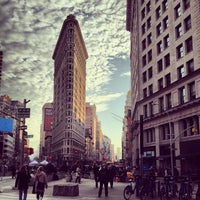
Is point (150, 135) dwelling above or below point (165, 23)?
below

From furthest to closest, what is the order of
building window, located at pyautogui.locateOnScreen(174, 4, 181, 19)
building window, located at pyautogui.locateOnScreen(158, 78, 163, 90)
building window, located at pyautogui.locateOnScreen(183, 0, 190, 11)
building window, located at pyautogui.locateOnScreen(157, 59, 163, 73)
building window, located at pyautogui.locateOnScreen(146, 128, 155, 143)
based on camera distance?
building window, located at pyautogui.locateOnScreen(146, 128, 155, 143)
building window, located at pyautogui.locateOnScreen(157, 59, 163, 73)
building window, located at pyautogui.locateOnScreen(158, 78, 163, 90)
building window, located at pyautogui.locateOnScreen(174, 4, 181, 19)
building window, located at pyautogui.locateOnScreen(183, 0, 190, 11)

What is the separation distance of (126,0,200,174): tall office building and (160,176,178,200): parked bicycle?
519 inches

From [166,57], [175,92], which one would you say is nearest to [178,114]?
[175,92]

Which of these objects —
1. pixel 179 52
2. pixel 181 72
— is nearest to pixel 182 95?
pixel 181 72

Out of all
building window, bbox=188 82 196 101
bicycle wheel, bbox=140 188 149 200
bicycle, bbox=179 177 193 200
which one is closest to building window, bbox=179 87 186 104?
building window, bbox=188 82 196 101

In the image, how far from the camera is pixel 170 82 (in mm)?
45625

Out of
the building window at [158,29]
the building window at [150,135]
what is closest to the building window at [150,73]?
the building window at [158,29]

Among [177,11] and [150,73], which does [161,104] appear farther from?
[177,11]

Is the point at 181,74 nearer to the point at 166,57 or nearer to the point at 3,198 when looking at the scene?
the point at 166,57

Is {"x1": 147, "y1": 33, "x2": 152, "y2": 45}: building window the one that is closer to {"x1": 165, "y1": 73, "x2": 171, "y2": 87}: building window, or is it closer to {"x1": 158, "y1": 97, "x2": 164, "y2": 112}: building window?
{"x1": 165, "y1": 73, "x2": 171, "y2": 87}: building window

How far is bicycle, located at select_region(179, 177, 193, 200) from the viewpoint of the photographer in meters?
18.1

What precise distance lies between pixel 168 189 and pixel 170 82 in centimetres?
2843

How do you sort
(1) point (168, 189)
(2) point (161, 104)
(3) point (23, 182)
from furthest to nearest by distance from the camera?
1. (2) point (161, 104)
2. (1) point (168, 189)
3. (3) point (23, 182)

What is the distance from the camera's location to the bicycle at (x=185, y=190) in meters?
18.1
